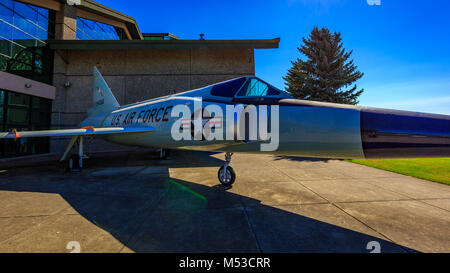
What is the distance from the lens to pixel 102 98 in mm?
9000

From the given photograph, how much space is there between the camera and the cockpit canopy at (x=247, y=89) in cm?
336

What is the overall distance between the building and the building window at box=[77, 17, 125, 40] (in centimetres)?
12

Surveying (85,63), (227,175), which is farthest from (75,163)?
(85,63)

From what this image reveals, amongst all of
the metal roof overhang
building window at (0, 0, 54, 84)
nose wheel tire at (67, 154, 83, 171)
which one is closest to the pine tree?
the metal roof overhang

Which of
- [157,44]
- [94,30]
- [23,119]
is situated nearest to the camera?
[23,119]

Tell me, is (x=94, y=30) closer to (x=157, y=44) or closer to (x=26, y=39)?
(x=26, y=39)

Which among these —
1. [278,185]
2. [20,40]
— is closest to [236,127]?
[278,185]

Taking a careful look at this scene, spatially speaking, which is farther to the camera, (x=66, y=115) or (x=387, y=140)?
(x=66, y=115)

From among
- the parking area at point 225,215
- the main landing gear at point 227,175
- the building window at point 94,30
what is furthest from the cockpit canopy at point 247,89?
the building window at point 94,30

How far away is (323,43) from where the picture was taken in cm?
1473

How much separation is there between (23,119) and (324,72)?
2028cm

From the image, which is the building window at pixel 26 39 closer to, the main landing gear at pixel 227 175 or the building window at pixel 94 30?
the building window at pixel 94 30
